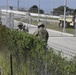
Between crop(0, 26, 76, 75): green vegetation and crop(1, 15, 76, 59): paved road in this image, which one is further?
crop(1, 15, 76, 59): paved road

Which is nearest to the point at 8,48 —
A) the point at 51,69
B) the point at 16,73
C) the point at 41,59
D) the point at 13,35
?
the point at 13,35

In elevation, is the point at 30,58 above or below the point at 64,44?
above

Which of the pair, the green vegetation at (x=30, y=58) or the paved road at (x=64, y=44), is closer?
the green vegetation at (x=30, y=58)

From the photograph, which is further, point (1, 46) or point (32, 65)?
point (1, 46)

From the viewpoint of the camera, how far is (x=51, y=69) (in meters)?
6.37

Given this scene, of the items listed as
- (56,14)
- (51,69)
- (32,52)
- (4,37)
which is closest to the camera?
(51,69)

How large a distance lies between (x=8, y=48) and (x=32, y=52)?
302 centimetres

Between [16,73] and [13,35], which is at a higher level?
[13,35]

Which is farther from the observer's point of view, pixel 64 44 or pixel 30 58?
pixel 64 44

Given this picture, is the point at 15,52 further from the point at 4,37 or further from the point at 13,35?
the point at 4,37

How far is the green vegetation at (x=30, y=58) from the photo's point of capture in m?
5.89

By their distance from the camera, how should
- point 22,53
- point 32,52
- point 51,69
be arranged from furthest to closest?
point 22,53
point 32,52
point 51,69

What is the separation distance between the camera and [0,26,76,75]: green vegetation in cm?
589

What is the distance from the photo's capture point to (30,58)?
8.07 meters
